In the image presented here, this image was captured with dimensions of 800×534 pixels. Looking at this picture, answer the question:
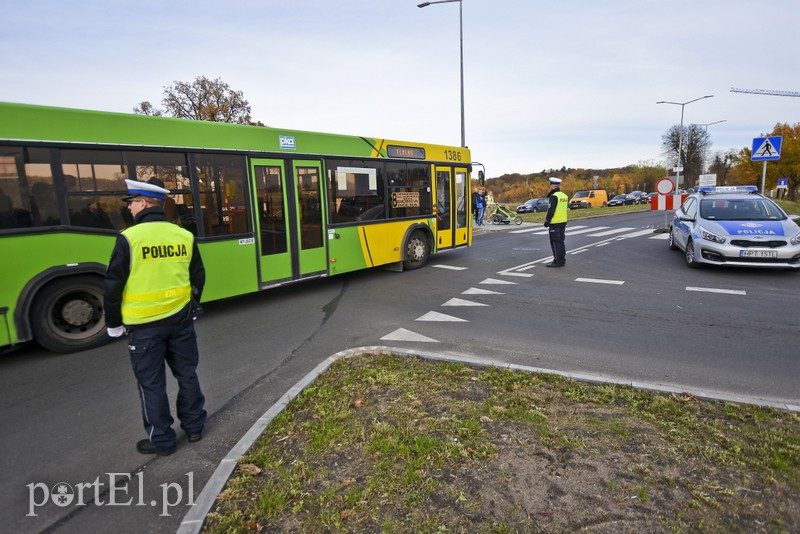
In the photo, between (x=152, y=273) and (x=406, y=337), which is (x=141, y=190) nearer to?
(x=152, y=273)

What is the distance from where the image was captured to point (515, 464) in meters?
2.98

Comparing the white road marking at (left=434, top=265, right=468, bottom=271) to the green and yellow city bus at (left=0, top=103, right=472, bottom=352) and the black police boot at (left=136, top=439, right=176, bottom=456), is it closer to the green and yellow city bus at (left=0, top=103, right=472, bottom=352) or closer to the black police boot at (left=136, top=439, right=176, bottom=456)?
the green and yellow city bus at (left=0, top=103, right=472, bottom=352)

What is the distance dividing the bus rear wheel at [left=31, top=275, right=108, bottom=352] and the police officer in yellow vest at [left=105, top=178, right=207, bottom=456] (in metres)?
2.98

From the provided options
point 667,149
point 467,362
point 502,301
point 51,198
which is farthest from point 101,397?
point 667,149

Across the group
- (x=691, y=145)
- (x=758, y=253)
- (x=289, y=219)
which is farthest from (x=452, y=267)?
(x=691, y=145)

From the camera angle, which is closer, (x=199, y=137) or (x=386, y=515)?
(x=386, y=515)

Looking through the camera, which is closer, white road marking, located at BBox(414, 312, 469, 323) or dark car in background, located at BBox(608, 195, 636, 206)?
white road marking, located at BBox(414, 312, 469, 323)

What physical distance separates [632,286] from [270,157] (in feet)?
23.0

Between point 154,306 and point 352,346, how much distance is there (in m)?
2.70

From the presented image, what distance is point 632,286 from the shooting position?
28.3 feet

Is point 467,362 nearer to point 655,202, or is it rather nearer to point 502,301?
point 502,301

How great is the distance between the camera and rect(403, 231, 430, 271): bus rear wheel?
35.3 ft

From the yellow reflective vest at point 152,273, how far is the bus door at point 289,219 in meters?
4.22

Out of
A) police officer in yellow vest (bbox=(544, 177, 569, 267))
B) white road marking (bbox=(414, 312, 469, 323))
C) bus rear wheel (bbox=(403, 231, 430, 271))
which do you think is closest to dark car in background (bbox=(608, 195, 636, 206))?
police officer in yellow vest (bbox=(544, 177, 569, 267))
